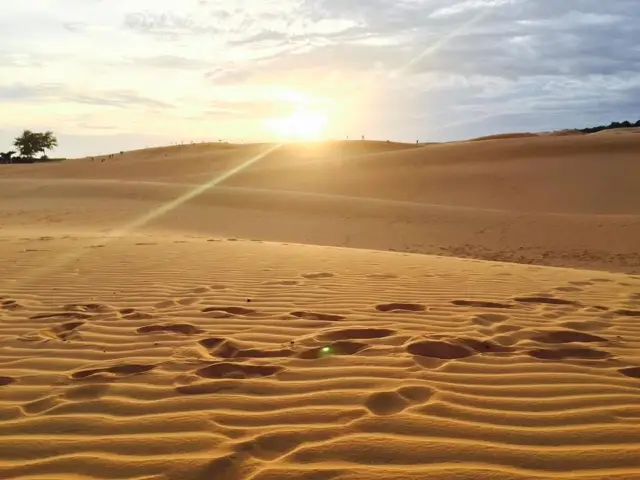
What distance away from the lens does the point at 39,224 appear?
15.6 metres

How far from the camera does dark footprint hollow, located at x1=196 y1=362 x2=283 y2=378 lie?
3570 mm

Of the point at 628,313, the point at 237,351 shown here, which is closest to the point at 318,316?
the point at 237,351

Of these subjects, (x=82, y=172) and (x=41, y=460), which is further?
(x=82, y=172)

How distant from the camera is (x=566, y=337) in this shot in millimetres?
4395

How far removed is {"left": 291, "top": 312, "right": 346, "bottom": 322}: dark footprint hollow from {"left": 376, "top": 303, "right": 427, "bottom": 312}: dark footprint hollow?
48 centimetres

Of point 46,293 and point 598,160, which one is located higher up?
point 598,160

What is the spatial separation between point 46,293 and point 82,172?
1346 inches

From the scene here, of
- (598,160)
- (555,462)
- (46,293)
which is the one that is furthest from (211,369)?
(598,160)

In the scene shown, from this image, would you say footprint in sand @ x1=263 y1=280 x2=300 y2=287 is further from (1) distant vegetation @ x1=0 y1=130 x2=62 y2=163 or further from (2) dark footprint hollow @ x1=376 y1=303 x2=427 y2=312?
(1) distant vegetation @ x1=0 y1=130 x2=62 y2=163

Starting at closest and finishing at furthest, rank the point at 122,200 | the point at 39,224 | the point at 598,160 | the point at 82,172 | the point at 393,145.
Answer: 1. the point at 39,224
2. the point at 122,200
3. the point at 598,160
4. the point at 82,172
5. the point at 393,145

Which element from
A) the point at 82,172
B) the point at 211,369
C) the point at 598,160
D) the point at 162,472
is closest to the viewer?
the point at 162,472

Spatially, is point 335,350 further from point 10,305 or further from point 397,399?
point 10,305

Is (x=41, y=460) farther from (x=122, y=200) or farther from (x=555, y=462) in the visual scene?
(x=122, y=200)

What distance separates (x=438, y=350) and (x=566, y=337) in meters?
1.02
